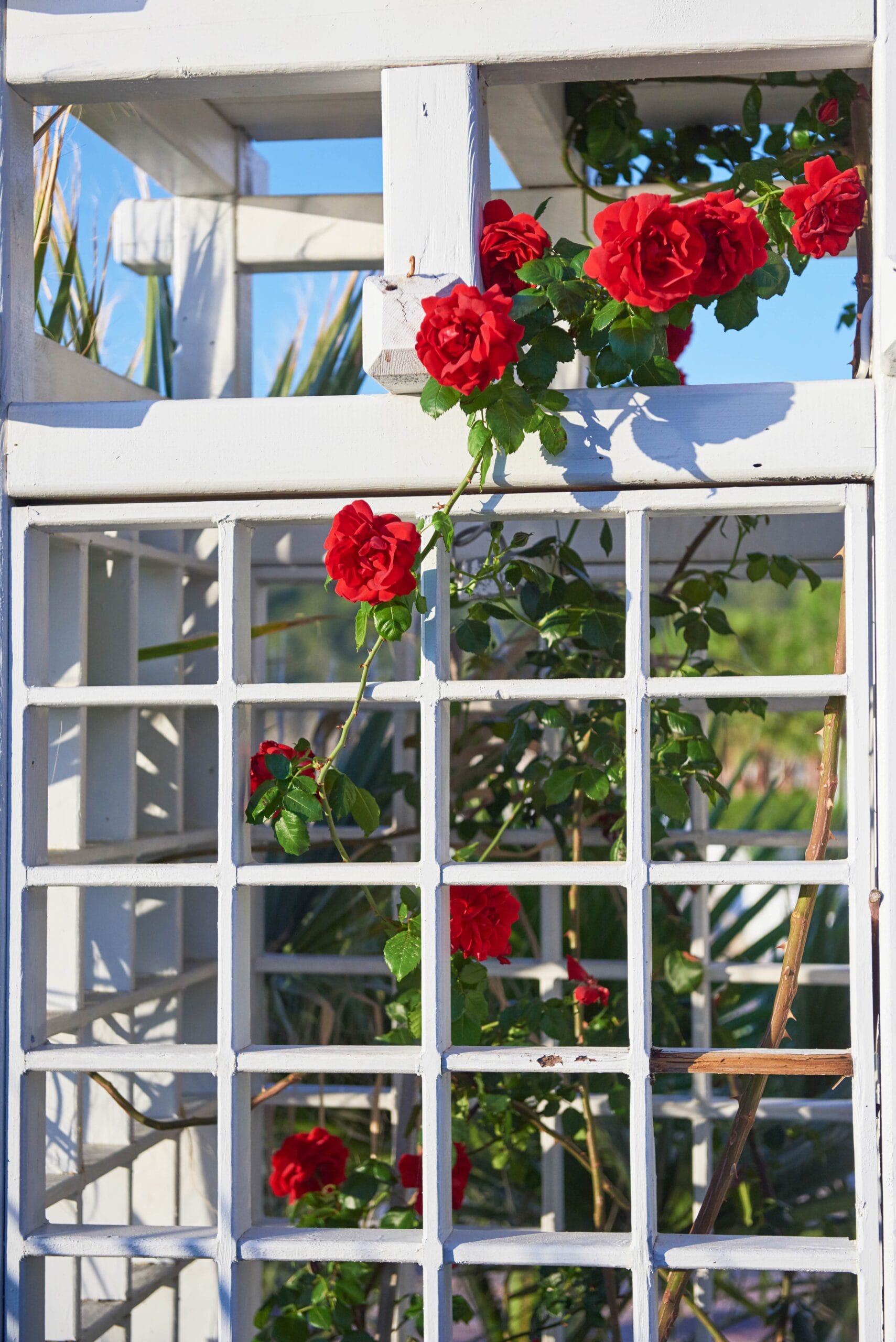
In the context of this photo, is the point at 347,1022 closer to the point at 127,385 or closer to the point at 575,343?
the point at 127,385

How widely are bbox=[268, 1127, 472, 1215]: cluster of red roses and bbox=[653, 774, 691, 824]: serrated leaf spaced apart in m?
0.84

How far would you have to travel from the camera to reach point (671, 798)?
1.67 meters

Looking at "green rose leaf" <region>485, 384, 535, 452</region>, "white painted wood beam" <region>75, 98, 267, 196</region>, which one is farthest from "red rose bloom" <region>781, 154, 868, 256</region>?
"white painted wood beam" <region>75, 98, 267, 196</region>

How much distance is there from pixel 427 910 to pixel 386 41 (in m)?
1.08

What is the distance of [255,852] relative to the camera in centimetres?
258

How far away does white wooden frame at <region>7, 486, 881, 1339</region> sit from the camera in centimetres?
146

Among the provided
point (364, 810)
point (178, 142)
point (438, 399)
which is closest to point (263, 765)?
point (364, 810)

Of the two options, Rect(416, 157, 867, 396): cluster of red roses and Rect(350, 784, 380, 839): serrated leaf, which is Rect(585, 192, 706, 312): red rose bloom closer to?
Rect(416, 157, 867, 396): cluster of red roses

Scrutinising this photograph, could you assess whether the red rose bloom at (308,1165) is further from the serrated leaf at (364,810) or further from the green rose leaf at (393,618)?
the green rose leaf at (393,618)

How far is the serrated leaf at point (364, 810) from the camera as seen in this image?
1567mm

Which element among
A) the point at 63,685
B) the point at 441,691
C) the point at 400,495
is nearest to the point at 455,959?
the point at 441,691

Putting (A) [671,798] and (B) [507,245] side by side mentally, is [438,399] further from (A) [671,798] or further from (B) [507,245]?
(A) [671,798]

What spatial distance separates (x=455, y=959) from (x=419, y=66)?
3.87 feet

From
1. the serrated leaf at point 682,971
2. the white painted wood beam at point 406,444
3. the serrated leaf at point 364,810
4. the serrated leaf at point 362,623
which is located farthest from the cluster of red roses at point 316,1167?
the white painted wood beam at point 406,444
